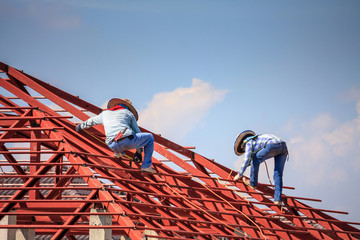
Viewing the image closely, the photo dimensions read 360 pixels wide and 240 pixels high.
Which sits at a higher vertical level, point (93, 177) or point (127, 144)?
point (127, 144)

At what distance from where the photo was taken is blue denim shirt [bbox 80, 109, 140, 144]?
10930 millimetres

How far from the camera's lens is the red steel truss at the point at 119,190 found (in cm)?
1028

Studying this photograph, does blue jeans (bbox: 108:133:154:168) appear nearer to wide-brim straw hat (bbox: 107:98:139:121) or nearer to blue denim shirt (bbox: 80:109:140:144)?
blue denim shirt (bbox: 80:109:140:144)

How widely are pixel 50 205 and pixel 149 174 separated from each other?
2.15 metres

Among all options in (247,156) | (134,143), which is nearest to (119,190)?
(134,143)

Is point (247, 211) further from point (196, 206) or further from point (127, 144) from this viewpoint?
point (127, 144)

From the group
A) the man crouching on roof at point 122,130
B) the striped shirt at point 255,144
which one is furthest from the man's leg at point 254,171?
the man crouching on roof at point 122,130

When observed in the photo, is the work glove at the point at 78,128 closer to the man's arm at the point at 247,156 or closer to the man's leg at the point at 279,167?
the man's arm at the point at 247,156

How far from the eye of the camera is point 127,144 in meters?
11.0

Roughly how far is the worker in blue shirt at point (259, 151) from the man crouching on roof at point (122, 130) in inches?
106

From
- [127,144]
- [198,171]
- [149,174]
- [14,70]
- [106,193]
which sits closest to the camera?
[106,193]

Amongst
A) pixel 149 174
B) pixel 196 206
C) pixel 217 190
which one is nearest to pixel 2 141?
pixel 149 174

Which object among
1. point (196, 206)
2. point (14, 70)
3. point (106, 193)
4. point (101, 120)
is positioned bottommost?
point (106, 193)

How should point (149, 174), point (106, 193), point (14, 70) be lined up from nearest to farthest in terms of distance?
point (106, 193) < point (149, 174) < point (14, 70)
